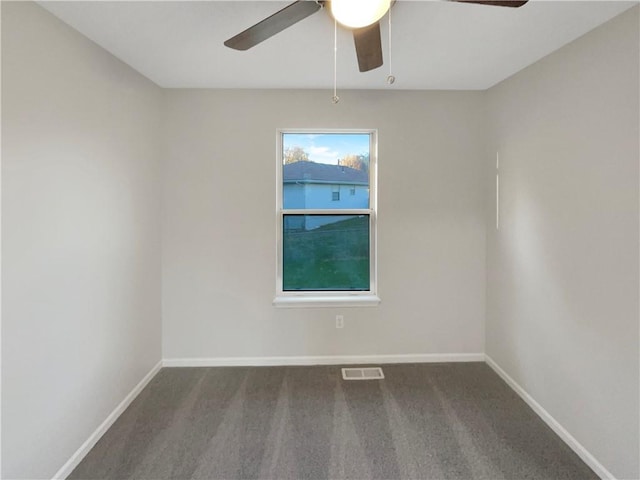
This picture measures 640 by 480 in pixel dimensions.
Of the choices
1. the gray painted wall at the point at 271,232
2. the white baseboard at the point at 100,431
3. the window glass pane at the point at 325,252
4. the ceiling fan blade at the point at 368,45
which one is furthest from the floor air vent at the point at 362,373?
the ceiling fan blade at the point at 368,45

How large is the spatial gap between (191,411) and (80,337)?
901 mm

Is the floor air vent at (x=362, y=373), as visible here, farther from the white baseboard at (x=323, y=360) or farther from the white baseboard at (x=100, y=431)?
the white baseboard at (x=100, y=431)

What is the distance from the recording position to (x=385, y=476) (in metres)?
1.75

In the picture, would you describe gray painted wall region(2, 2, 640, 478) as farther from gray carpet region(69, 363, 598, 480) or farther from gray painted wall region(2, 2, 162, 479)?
gray carpet region(69, 363, 598, 480)

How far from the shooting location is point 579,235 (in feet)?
6.29

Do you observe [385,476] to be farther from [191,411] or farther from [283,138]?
[283,138]

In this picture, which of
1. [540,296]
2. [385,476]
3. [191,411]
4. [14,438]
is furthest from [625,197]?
[14,438]

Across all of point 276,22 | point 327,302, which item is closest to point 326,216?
point 327,302

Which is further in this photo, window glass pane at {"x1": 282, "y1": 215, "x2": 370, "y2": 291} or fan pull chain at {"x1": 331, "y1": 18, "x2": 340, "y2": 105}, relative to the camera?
window glass pane at {"x1": 282, "y1": 215, "x2": 370, "y2": 291}

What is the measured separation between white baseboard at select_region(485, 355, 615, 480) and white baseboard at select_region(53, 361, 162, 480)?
2.84 meters

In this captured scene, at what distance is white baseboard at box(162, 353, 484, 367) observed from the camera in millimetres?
2949

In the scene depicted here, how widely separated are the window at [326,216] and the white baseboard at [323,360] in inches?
21.5

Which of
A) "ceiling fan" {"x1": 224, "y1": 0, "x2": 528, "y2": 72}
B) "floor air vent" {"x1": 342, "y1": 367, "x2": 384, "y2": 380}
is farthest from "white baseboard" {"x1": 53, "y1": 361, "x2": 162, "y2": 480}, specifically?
"ceiling fan" {"x1": 224, "y1": 0, "x2": 528, "y2": 72}

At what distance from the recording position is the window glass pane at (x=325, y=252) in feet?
A: 10.1
